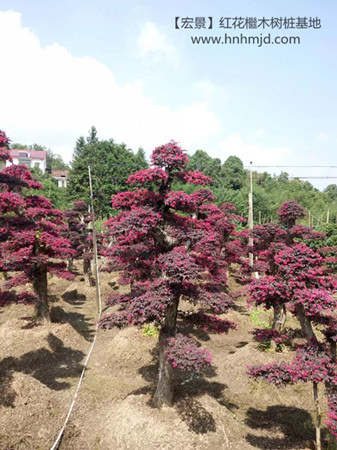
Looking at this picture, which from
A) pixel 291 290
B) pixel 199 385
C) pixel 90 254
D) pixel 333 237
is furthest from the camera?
pixel 333 237

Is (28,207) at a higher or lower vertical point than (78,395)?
higher

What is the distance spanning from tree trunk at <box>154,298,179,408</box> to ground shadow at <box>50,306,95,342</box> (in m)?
6.94

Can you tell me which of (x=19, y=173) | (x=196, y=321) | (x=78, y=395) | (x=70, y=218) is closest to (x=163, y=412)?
(x=196, y=321)

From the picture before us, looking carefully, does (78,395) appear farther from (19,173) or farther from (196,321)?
(19,173)

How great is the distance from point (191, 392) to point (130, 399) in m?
1.78

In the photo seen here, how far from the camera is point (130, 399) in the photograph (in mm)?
9242

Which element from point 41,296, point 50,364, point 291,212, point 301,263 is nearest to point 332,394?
point 301,263

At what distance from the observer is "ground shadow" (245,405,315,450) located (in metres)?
7.94

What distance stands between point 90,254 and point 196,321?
50.2 ft

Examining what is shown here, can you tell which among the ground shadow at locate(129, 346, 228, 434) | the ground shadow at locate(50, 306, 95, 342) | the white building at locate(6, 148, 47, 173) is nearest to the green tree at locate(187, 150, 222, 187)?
the white building at locate(6, 148, 47, 173)

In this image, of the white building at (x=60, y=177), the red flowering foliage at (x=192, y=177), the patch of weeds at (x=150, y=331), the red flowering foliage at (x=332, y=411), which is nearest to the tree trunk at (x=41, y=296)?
the patch of weeds at (x=150, y=331)

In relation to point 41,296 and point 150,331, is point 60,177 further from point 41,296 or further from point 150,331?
point 150,331

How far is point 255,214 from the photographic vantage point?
5141cm

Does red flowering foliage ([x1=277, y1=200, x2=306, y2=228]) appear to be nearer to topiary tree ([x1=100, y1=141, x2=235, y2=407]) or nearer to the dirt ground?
topiary tree ([x1=100, y1=141, x2=235, y2=407])
